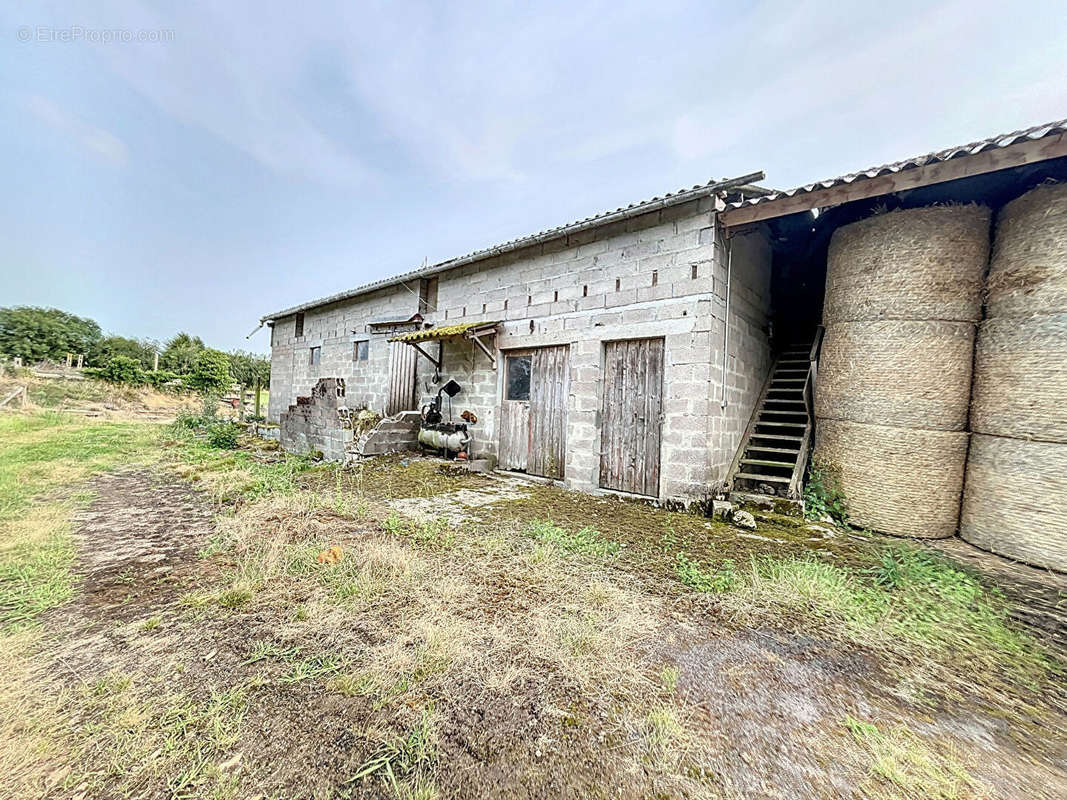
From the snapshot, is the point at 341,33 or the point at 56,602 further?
the point at 341,33

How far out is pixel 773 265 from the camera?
7262mm

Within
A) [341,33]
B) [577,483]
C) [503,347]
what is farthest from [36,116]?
[577,483]

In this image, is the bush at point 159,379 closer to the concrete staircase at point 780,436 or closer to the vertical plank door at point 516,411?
the vertical plank door at point 516,411

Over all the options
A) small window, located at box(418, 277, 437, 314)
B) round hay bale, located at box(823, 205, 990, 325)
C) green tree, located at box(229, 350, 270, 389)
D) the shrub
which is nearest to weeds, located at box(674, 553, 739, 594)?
the shrub

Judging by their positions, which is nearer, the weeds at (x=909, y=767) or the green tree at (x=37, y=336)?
the weeds at (x=909, y=767)

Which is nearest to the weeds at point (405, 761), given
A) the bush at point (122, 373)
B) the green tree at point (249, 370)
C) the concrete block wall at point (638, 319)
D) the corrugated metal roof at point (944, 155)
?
the concrete block wall at point (638, 319)

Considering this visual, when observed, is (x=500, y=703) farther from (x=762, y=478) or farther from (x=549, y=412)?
(x=549, y=412)

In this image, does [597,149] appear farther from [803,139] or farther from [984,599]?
[984,599]

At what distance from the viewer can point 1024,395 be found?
12.0ft

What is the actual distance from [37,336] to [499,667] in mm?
37128

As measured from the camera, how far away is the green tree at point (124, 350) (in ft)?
81.1

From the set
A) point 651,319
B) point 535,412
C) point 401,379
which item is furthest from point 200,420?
point 651,319

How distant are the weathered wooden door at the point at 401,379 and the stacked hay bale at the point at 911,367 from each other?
8239mm

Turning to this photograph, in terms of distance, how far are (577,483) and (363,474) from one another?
12.7 ft
